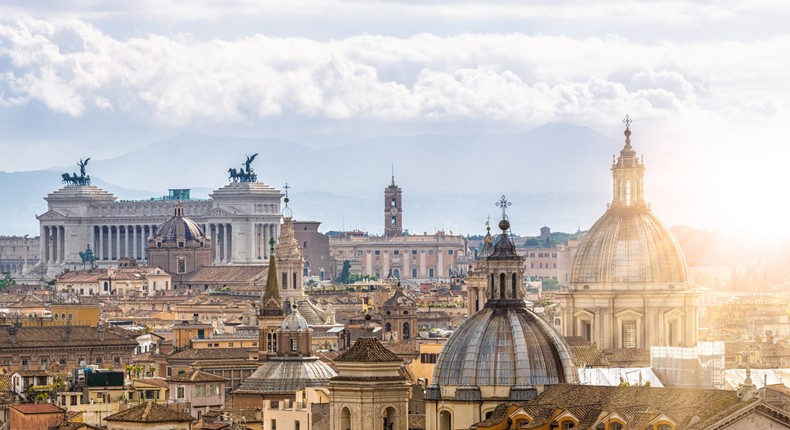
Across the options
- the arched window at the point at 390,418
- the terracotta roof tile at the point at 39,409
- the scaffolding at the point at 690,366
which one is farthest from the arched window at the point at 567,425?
the terracotta roof tile at the point at 39,409

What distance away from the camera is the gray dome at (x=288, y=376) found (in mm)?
89188

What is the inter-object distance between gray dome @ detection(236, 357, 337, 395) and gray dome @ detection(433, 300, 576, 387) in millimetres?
28648

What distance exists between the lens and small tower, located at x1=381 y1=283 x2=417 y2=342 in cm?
13175

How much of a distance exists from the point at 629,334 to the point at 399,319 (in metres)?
38.6

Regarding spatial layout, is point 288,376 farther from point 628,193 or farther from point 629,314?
point 628,193

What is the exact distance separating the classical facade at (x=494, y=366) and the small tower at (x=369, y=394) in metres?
0.83

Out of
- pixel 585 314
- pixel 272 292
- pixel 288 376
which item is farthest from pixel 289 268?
pixel 288 376

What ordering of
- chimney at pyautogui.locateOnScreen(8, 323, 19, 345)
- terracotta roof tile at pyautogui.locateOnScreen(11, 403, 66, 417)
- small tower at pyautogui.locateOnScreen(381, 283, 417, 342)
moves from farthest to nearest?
small tower at pyautogui.locateOnScreen(381, 283, 417, 342)
chimney at pyautogui.locateOnScreen(8, 323, 19, 345)
terracotta roof tile at pyautogui.locateOnScreen(11, 403, 66, 417)

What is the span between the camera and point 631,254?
9631 centimetres

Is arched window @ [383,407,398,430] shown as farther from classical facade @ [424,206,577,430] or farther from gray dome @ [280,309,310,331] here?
gray dome @ [280,309,310,331]

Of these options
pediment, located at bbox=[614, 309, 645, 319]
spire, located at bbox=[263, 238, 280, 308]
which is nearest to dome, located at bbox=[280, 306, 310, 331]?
spire, located at bbox=[263, 238, 280, 308]

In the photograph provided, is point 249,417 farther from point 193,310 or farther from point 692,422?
point 193,310

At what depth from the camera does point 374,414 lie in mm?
59969

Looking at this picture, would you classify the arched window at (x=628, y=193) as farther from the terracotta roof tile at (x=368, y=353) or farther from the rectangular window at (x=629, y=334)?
the terracotta roof tile at (x=368, y=353)
